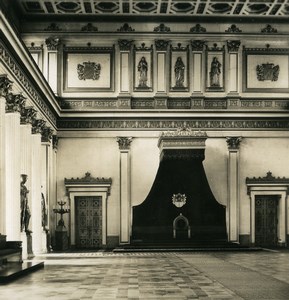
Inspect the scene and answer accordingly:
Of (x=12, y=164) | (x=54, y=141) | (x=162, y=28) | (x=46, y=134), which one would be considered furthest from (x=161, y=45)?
(x=12, y=164)

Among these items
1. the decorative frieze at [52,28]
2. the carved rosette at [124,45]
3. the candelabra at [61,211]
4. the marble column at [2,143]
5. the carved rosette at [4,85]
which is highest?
the decorative frieze at [52,28]

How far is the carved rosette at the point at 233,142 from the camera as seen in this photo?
27562 millimetres

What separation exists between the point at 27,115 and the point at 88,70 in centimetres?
676

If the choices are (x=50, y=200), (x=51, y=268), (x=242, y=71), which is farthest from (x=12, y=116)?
(x=242, y=71)

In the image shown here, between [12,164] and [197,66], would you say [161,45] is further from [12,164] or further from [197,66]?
[12,164]

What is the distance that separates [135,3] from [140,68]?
2.65m

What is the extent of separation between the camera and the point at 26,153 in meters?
21.5

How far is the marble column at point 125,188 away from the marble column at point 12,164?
8.55m

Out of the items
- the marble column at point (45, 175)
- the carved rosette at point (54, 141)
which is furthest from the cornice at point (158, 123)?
the marble column at point (45, 175)

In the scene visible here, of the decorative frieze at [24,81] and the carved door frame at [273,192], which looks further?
the carved door frame at [273,192]

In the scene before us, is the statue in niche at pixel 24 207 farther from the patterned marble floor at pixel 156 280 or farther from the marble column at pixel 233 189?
the marble column at pixel 233 189

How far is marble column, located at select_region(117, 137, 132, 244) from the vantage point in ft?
89.6

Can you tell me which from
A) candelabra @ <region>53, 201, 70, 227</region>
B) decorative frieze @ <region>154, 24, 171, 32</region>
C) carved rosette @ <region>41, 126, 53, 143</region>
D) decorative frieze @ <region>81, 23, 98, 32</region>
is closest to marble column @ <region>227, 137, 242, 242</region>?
decorative frieze @ <region>154, 24, 171, 32</region>

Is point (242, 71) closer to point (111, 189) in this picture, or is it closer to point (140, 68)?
point (140, 68)
